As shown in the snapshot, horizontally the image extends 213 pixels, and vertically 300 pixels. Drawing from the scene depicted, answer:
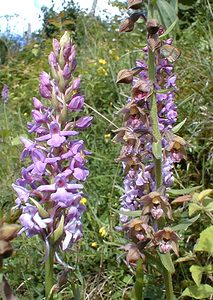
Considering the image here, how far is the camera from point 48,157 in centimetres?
125

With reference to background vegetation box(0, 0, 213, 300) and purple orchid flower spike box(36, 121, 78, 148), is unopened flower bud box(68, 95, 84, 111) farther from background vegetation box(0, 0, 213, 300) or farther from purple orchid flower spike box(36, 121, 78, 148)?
background vegetation box(0, 0, 213, 300)

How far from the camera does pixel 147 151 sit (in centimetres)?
152

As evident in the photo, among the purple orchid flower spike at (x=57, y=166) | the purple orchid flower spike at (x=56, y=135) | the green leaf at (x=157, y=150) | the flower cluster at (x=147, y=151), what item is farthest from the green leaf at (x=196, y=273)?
the purple orchid flower spike at (x=56, y=135)

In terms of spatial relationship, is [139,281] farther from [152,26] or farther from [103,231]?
[103,231]

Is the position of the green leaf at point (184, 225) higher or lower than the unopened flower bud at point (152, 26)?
Result: lower

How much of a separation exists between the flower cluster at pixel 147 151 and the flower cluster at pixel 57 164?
21 centimetres

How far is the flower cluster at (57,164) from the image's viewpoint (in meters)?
1.21

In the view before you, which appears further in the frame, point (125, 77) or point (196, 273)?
point (196, 273)

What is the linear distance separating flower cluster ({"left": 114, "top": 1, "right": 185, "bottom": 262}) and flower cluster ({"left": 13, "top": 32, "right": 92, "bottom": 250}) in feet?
0.69

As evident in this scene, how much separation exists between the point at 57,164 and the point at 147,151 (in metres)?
0.34

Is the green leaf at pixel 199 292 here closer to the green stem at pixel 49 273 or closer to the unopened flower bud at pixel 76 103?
the green stem at pixel 49 273

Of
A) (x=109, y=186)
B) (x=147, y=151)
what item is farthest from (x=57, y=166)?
(x=109, y=186)

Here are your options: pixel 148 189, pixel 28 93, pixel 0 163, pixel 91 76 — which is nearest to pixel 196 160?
pixel 148 189

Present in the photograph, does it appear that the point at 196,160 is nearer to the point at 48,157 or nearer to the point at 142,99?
the point at 142,99
